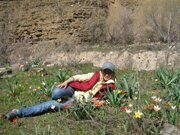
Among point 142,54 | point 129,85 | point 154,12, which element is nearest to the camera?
point 129,85

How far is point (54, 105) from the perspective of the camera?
5836 mm

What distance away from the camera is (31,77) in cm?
951

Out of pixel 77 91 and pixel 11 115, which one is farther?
pixel 77 91

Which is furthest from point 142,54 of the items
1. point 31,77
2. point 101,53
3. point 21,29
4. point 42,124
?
point 42,124

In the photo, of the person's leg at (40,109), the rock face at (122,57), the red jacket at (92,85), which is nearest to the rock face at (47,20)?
the rock face at (122,57)

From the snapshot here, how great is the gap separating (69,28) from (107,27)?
206 centimetres

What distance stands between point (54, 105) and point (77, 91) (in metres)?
0.45

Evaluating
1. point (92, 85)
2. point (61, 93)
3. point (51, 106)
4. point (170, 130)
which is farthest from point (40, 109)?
point (170, 130)

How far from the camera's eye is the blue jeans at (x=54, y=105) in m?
5.74

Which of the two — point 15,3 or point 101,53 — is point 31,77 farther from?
point 15,3

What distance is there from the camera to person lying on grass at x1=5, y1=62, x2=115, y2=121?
5.79 metres

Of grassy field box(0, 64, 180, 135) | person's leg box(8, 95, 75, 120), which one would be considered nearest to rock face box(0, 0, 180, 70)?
grassy field box(0, 64, 180, 135)

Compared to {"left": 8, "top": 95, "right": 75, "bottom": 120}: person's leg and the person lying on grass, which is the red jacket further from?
{"left": 8, "top": 95, "right": 75, "bottom": 120}: person's leg

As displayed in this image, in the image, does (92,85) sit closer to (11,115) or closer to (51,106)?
(51,106)
